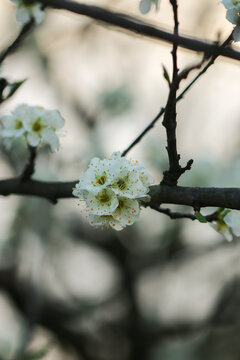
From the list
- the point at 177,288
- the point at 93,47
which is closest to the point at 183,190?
the point at 93,47

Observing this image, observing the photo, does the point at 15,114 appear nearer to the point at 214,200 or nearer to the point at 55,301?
the point at 214,200

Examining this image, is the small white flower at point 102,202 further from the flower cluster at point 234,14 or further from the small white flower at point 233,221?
the flower cluster at point 234,14

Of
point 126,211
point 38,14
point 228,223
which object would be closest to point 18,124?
point 38,14

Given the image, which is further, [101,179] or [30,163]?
[30,163]

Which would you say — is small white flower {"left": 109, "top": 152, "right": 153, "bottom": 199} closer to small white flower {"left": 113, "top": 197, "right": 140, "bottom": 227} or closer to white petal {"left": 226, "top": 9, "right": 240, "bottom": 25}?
small white flower {"left": 113, "top": 197, "right": 140, "bottom": 227}

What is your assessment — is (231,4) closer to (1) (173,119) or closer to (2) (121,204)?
(1) (173,119)

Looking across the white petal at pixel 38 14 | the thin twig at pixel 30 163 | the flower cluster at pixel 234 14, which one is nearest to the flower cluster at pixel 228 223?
the flower cluster at pixel 234 14
